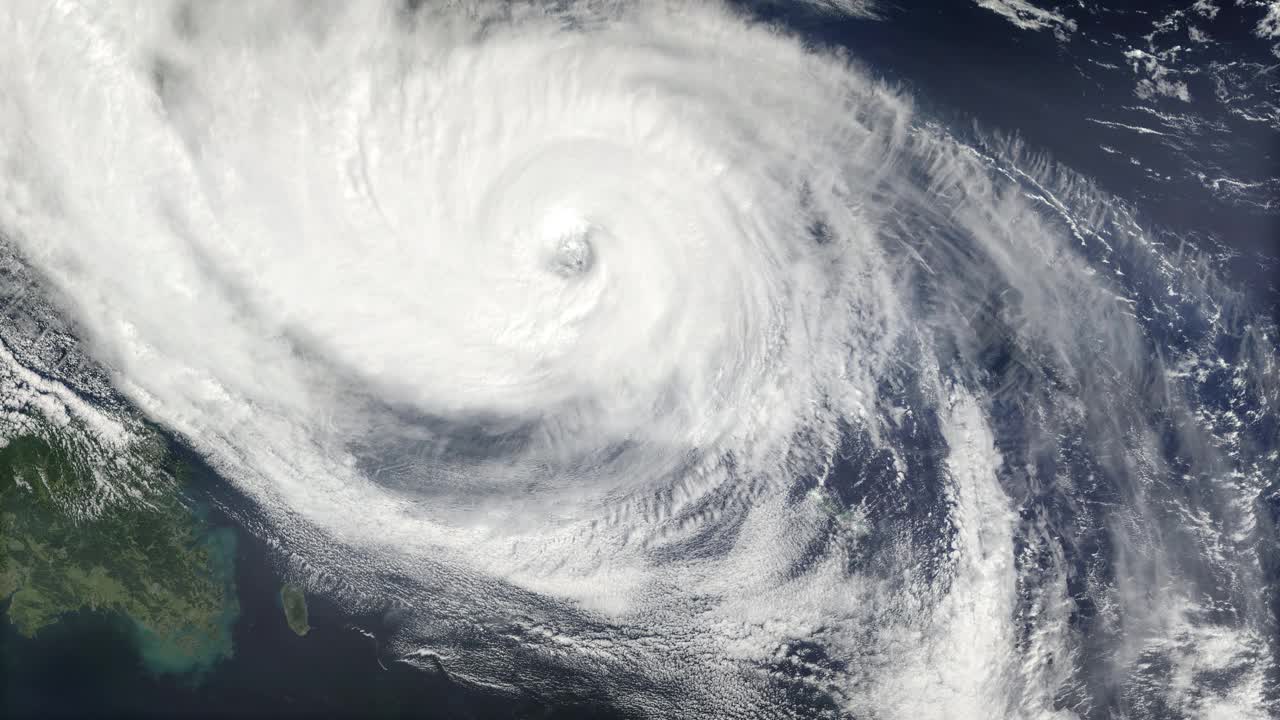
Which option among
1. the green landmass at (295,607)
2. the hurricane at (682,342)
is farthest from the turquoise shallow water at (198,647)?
the hurricane at (682,342)

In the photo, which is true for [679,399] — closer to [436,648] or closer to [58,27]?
[436,648]

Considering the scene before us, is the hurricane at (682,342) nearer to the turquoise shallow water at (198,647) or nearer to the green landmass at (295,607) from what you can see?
the green landmass at (295,607)

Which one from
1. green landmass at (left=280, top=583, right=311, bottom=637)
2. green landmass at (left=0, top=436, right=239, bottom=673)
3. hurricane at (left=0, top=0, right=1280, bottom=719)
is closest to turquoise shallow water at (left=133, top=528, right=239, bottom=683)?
green landmass at (left=0, top=436, right=239, bottom=673)

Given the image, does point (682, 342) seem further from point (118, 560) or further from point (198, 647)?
point (118, 560)

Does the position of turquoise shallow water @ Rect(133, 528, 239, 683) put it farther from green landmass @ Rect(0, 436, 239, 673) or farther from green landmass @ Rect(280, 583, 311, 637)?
green landmass @ Rect(280, 583, 311, 637)

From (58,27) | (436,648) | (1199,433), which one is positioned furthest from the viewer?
(436,648)

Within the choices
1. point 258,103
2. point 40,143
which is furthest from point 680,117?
point 40,143

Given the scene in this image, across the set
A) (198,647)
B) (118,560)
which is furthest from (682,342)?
(118,560)
